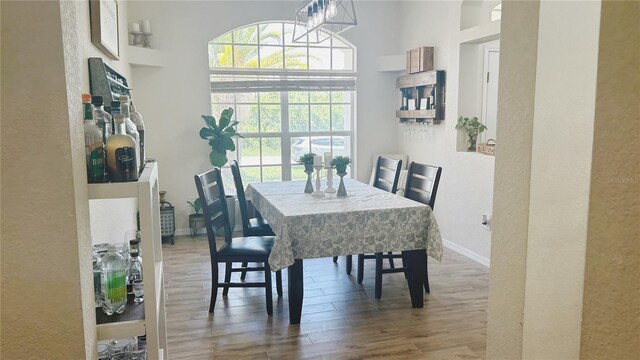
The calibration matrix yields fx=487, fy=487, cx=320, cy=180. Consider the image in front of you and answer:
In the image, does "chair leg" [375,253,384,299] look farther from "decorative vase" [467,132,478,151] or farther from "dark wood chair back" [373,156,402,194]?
"decorative vase" [467,132,478,151]

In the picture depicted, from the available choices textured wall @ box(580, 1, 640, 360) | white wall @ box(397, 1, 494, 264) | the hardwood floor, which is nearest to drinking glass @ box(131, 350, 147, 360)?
the hardwood floor

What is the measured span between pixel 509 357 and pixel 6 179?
131 centimetres

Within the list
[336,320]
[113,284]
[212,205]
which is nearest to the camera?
[113,284]

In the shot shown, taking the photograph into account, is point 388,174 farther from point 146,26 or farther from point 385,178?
point 146,26

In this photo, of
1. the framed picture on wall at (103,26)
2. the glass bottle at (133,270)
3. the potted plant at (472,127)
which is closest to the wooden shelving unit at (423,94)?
the potted plant at (472,127)

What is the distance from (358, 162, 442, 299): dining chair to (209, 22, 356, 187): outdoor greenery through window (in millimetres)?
2566

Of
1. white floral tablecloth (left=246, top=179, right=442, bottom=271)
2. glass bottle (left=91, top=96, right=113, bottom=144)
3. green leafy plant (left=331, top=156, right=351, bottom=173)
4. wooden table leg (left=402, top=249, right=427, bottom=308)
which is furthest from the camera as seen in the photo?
green leafy plant (left=331, top=156, right=351, bottom=173)

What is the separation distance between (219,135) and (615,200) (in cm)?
493

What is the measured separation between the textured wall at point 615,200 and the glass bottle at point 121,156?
51.5 inches

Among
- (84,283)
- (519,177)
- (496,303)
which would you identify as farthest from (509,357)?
(84,283)

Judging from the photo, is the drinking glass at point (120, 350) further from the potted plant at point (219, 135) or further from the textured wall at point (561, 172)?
the potted plant at point (219, 135)

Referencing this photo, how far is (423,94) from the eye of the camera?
220 inches

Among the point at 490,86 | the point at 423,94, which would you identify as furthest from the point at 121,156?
the point at 423,94

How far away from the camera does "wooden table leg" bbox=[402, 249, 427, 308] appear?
3.45m
